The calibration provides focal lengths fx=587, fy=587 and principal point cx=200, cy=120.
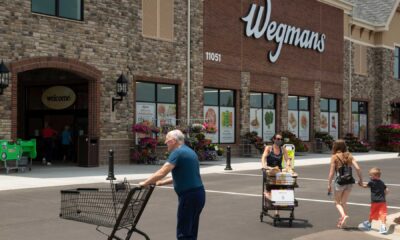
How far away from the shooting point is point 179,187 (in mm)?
6480

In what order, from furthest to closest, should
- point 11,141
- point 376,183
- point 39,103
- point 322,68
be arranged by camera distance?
point 322,68 < point 39,103 < point 11,141 < point 376,183

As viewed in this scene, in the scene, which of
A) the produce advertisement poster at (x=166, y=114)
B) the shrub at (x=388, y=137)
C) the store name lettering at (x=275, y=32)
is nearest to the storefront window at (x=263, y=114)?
the store name lettering at (x=275, y=32)

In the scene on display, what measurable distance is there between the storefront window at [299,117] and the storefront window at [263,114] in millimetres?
1945

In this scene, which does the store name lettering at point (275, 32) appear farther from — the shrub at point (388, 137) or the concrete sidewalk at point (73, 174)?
the concrete sidewalk at point (73, 174)

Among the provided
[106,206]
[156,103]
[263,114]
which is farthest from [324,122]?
[106,206]

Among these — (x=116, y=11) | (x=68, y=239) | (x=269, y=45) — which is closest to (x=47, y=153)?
(x=116, y=11)

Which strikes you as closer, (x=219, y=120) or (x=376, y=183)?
(x=376, y=183)

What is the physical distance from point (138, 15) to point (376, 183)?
17.9 m

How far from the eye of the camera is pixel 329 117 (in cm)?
3994

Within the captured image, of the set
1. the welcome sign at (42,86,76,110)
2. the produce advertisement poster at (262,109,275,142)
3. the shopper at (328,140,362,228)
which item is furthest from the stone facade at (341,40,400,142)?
the shopper at (328,140,362,228)

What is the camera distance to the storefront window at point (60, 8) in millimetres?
21984

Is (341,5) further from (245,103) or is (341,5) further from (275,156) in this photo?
(275,156)

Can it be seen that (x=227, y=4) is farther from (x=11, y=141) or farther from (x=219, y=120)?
(x=11, y=141)

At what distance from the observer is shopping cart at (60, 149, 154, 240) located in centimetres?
637
